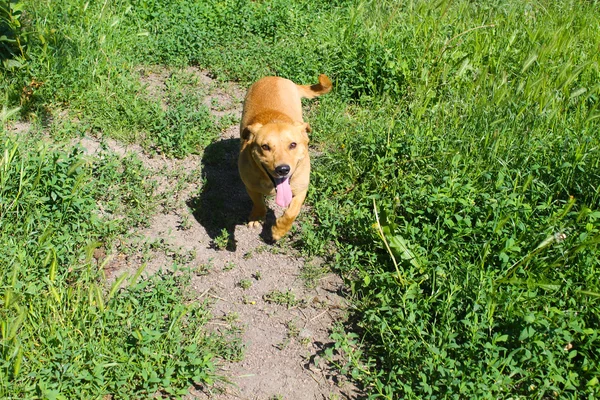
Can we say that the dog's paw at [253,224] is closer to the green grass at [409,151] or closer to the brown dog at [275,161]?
the brown dog at [275,161]

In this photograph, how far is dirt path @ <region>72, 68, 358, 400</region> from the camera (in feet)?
12.2

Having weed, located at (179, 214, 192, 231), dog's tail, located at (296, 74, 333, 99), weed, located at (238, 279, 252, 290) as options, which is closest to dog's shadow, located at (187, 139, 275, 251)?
weed, located at (179, 214, 192, 231)

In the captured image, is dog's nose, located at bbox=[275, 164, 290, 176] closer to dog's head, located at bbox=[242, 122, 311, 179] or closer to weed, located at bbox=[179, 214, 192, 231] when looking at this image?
dog's head, located at bbox=[242, 122, 311, 179]

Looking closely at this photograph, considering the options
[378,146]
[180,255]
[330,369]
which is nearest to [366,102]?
[378,146]

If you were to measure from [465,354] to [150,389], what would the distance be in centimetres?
188

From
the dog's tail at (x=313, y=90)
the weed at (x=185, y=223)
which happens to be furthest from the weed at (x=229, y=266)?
the dog's tail at (x=313, y=90)

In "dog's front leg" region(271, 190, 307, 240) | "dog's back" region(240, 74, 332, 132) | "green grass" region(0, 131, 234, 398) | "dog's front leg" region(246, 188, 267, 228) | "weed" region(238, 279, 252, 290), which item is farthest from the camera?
"dog's back" region(240, 74, 332, 132)

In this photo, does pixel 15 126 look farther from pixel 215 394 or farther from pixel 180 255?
pixel 215 394

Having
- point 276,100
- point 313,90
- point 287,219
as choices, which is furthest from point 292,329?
point 313,90

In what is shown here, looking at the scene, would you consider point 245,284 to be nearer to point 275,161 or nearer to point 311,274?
point 311,274

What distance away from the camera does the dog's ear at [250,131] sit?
473 centimetres

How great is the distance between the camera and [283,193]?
4547mm

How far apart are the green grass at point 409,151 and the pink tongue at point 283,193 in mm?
401

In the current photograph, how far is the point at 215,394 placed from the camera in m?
3.55
